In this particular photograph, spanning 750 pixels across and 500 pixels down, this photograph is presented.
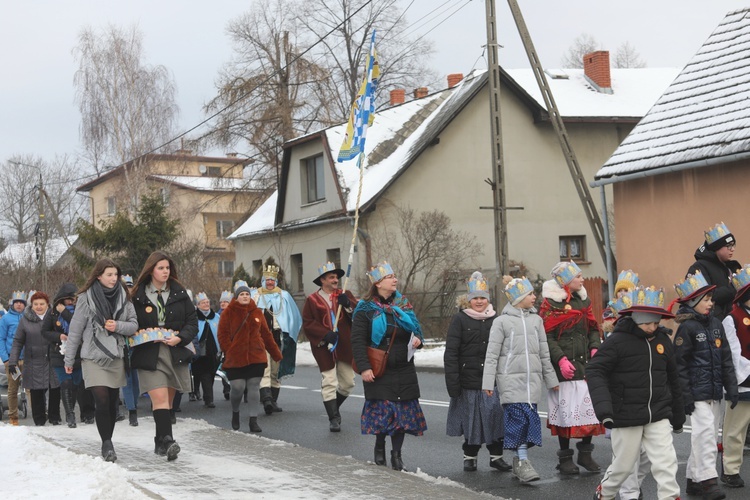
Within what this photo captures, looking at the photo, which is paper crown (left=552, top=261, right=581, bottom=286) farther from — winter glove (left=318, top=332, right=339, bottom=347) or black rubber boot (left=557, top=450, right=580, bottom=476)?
winter glove (left=318, top=332, right=339, bottom=347)

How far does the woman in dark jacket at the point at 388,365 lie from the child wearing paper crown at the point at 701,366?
2.39 m

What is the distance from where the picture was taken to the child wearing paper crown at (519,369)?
907 centimetres

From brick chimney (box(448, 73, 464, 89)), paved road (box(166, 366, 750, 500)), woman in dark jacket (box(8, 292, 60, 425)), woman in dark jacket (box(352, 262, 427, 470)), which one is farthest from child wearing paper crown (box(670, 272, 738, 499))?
brick chimney (box(448, 73, 464, 89))

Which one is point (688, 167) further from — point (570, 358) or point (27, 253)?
point (27, 253)

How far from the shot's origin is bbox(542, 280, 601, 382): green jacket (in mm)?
9344

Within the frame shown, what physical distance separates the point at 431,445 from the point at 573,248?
2533 cm

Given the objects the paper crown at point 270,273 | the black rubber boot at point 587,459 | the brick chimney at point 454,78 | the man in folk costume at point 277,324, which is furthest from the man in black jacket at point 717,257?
the brick chimney at point 454,78

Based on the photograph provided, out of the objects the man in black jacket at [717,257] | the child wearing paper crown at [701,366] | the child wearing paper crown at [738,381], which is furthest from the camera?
the man in black jacket at [717,257]

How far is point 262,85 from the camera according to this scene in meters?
45.0

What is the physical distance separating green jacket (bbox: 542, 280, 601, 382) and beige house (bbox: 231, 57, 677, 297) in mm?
22788

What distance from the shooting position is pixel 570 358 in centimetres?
938

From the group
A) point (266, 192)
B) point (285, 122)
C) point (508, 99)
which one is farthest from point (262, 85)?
point (508, 99)

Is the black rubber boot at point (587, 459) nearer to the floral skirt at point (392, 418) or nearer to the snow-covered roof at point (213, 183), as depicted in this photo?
the floral skirt at point (392, 418)

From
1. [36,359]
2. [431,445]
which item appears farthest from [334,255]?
[431,445]
